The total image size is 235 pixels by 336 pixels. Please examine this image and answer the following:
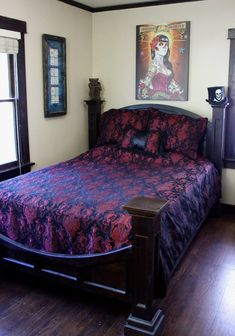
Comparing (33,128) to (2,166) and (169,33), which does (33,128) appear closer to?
(2,166)

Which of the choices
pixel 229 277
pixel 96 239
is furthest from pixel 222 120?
pixel 96 239

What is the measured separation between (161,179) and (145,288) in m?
1.23

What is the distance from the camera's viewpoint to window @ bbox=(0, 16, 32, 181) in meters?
3.39

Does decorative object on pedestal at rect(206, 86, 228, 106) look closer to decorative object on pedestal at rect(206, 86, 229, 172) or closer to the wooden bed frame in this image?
decorative object on pedestal at rect(206, 86, 229, 172)

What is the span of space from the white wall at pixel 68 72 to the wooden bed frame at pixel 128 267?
1.53 metres

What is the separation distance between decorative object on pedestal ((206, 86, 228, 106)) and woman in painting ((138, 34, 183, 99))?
464 mm

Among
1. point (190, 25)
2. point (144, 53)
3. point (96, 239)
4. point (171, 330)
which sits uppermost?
point (190, 25)

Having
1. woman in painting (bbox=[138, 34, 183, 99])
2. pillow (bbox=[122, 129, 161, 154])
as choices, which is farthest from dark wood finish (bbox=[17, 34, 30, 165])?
woman in painting (bbox=[138, 34, 183, 99])

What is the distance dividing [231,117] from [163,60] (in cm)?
102

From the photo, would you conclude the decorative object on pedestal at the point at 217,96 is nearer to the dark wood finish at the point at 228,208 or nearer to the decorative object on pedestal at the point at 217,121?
the decorative object on pedestal at the point at 217,121

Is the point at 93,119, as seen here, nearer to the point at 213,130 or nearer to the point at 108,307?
the point at 213,130

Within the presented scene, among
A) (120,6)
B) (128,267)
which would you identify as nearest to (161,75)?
(120,6)

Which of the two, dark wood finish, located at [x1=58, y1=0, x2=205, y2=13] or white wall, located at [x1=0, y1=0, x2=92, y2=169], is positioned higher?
dark wood finish, located at [x1=58, y1=0, x2=205, y2=13]

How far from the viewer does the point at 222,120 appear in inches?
154
